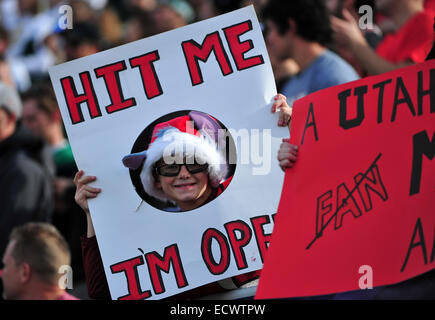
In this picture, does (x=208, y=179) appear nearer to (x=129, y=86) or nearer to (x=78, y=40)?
(x=129, y=86)

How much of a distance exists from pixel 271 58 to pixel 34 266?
190cm

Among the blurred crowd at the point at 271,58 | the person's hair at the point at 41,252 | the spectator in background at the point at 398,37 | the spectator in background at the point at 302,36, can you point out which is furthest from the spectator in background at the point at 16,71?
the spectator in background at the point at 398,37

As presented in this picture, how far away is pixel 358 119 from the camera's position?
2.45m

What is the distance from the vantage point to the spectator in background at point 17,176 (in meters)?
5.02

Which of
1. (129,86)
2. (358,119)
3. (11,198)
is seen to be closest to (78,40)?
(11,198)

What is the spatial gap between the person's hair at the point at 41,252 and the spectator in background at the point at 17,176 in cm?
111

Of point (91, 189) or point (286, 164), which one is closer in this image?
point (286, 164)

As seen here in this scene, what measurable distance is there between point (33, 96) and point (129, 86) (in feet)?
10.9

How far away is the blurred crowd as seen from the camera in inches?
168

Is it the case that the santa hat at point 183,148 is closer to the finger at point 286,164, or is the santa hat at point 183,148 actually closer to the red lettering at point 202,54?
the red lettering at point 202,54

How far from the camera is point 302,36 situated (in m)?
4.61

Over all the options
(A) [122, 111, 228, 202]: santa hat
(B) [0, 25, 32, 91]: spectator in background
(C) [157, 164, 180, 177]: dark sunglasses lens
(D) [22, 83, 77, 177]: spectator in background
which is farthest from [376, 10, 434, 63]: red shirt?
(B) [0, 25, 32, 91]: spectator in background

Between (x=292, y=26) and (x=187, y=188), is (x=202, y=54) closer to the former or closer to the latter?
Answer: (x=187, y=188)

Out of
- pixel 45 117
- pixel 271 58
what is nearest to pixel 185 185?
pixel 271 58
